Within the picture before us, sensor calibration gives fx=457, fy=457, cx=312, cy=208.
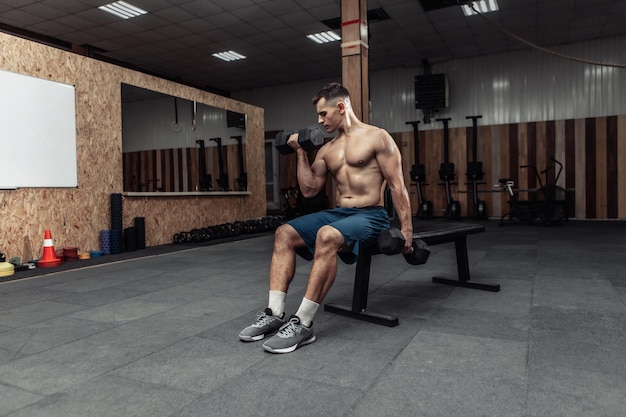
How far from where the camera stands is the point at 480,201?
9.15 metres

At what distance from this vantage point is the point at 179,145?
7.09 m

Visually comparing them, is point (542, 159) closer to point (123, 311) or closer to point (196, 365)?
point (123, 311)

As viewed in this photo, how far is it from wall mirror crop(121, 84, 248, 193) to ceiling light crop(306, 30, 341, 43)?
1.91m

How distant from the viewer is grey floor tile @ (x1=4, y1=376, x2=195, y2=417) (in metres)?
1.37

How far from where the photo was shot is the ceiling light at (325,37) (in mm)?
8141

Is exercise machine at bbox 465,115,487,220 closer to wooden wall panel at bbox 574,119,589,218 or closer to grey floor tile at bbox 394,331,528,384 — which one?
wooden wall panel at bbox 574,119,589,218

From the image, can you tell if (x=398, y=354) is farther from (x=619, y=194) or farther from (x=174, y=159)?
(x=619, y=194)

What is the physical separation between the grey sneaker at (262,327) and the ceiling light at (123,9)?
6.27 meters

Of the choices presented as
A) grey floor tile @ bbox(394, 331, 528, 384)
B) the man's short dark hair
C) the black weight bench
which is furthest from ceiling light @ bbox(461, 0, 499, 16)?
grey floor tile @ bbox(394, 331, 528, 384)

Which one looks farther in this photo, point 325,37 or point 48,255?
point 325,37

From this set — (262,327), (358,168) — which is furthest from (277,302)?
(358,168)

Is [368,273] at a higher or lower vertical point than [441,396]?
higher

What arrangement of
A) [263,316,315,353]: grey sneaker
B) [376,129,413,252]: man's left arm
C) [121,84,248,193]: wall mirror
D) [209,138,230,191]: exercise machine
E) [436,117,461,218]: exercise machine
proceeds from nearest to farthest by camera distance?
1. [263,316,315,353]: grey sneaker
2. [376,129,413,252]: man's left arm
3. [121,84,248,193]: wall mirror
4. [209,138,230,191]: exercise machine
5. [436,117,461,218]: exercise machine

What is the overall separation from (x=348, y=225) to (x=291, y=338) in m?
0.56
